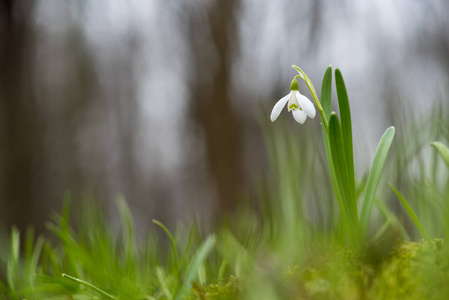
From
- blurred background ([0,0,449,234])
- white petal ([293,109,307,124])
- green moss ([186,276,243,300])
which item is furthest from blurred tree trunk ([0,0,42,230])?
green moss ([186,276,243,300])

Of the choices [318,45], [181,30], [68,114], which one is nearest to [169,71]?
[181,30]

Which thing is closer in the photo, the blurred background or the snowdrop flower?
the snowdrop flower

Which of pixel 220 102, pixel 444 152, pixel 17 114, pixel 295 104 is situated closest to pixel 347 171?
pixel 444 152

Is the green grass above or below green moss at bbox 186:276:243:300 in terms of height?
above

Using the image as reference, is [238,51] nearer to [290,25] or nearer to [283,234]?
[290,25]

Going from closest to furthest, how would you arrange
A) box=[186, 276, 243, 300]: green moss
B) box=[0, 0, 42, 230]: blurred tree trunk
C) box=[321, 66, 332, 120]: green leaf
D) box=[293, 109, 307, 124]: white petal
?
box=[186, 276, 243, 300]: green moss
box=[321, 66, 332, 120]: green leaf
box=[293, 109, 307, 124]: white petal
box=[0, 0, 42, 230]: blurred tree trunk

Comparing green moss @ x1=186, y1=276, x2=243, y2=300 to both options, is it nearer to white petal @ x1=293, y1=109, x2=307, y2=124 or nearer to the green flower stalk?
the green flower stalk
